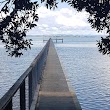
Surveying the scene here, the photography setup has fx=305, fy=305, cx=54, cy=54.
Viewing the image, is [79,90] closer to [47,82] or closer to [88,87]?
[88,87]

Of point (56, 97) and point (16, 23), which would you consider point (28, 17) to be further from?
point (56, 97)

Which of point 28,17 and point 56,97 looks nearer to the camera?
point 28,17

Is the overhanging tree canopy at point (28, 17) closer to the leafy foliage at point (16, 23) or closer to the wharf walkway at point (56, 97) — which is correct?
the leafy foliage at point (16, 23)

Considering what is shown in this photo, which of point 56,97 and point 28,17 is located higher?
point 28,17

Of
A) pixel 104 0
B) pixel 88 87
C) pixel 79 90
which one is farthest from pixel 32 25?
pixel 88 87

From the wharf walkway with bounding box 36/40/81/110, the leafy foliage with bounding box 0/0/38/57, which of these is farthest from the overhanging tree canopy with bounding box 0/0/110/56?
the wharf walkway with bounding box 36/40/81/110

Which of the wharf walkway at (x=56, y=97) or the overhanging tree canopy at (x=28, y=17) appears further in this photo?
the wharf walkway at (x=56, y=97)

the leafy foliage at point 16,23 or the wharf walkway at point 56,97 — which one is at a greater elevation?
the leafy foliage at point 16,23

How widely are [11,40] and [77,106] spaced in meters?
4.17

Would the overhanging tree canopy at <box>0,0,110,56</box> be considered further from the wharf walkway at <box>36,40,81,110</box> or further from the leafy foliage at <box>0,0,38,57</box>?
the wharf walkway at <box>36,40,81,110</box>

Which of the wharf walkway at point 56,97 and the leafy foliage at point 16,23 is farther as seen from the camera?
the wharf walkway at point 56,97

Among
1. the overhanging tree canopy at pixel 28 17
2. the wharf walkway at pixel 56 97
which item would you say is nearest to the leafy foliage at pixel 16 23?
the overhanging tree canopy at pixel 28 17

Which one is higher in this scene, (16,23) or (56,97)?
(16,23)

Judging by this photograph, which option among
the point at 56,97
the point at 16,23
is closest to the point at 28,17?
the point at 16,23
